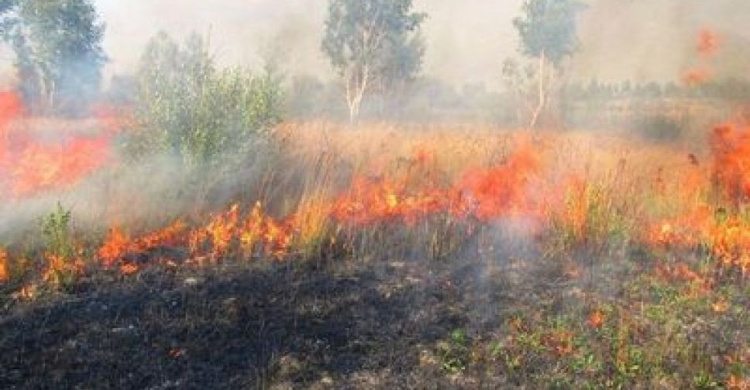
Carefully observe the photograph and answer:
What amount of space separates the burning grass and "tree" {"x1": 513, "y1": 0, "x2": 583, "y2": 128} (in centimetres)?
1841

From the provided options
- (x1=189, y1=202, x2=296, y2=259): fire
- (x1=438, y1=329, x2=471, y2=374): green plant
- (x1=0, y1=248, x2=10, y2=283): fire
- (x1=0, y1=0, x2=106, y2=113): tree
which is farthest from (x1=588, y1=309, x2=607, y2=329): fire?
(x1=0, y1=0, x2=106, y2=113): tree

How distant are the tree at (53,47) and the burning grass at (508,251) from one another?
68.3 ft

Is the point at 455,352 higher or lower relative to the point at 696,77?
lower

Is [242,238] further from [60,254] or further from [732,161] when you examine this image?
[732,161]

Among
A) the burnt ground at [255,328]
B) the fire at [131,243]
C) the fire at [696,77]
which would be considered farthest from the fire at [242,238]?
the fire at [696,77]

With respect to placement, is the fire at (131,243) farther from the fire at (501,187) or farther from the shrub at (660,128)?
the shrub at (660,128)

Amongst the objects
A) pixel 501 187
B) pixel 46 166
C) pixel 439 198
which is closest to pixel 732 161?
pixel 501 187

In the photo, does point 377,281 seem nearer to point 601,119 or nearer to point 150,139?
point 150,139

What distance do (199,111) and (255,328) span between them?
4304 mm

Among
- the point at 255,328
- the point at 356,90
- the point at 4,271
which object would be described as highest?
the point at 356,90

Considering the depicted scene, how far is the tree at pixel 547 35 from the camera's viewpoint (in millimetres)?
28609

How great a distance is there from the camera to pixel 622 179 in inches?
392

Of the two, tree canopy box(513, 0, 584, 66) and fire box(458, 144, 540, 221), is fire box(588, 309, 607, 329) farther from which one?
tree canopy box(513, 0, 584, 66)

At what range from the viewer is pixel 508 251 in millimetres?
7785
